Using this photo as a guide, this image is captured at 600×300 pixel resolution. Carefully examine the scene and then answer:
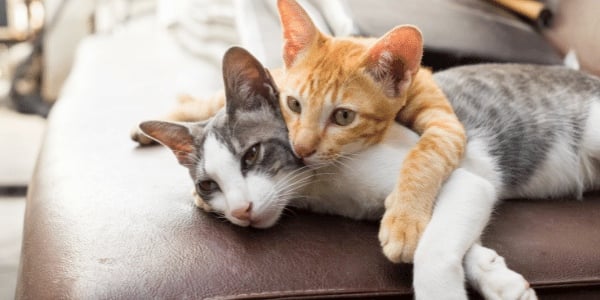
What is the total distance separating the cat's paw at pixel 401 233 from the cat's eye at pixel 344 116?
174 mm

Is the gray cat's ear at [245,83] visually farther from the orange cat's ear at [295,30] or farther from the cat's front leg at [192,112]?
the cat's front leg at [192,112]

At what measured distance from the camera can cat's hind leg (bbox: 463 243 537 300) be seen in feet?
2.73

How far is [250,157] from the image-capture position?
101cm

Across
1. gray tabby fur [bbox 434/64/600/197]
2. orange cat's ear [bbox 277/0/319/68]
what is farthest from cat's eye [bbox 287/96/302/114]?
gray tabby fur [bbox 434/64/600/197]

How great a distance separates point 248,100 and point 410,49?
276 millimetres

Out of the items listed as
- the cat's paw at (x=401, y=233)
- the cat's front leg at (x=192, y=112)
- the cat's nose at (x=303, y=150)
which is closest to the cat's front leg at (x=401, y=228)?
the cat's paw at (x=401, y=233)

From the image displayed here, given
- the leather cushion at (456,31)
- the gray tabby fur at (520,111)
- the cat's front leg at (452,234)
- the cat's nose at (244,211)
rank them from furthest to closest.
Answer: the leather cushion at (456,31), the gray tabby fur at (520,111), the cat's nose at (244,211), the cat's front leg at (452,234)

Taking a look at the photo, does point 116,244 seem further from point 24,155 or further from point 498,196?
point 24,155

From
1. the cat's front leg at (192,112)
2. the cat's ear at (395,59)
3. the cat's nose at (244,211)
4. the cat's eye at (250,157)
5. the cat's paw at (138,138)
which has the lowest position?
the cat's paw at (138,138)

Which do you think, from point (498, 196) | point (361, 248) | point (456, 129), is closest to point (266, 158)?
point (361, 248)

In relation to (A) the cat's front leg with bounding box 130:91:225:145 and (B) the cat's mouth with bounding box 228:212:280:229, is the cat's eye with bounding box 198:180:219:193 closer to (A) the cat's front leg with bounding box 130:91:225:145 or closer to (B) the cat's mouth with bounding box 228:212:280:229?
(B) the cat's mouth with bounding box 228:212:280:229

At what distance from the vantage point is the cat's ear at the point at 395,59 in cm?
99

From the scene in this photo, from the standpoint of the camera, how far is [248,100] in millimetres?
1063

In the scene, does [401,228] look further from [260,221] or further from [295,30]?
[295,30]
